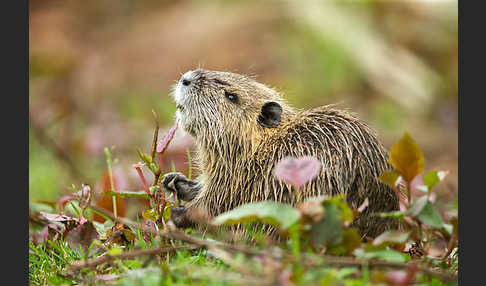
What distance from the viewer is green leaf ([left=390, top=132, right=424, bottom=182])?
2.29m

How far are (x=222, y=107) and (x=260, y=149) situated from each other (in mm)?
362

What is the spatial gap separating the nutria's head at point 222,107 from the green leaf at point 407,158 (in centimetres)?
98

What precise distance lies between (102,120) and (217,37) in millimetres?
3246

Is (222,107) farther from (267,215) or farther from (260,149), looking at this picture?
(267,215)

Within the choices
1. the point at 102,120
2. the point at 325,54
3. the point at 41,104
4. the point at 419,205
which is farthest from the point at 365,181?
the point at 325,54

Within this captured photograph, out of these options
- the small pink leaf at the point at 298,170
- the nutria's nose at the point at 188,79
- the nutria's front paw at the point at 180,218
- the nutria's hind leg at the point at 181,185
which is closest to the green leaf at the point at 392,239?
the small pink leaf at the point at 298,170

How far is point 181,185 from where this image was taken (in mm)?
3252

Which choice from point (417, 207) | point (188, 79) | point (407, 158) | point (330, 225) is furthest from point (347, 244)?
point (188, 79)

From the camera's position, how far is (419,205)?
226 cm

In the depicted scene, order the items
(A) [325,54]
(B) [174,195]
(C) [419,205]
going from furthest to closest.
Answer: (A) [325,54]
(B) [174,195]
(C) [419,205]

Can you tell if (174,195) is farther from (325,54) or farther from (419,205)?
(325,54)

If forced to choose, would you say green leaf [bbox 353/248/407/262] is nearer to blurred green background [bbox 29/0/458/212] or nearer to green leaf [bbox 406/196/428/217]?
green leaf [bbox 406/196/428/217]

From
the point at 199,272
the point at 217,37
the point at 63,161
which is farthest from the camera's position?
the point at 217,37

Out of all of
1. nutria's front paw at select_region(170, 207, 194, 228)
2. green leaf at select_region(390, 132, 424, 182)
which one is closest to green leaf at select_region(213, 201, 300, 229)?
green leaf at select_region(390, 132, 424, 182)
